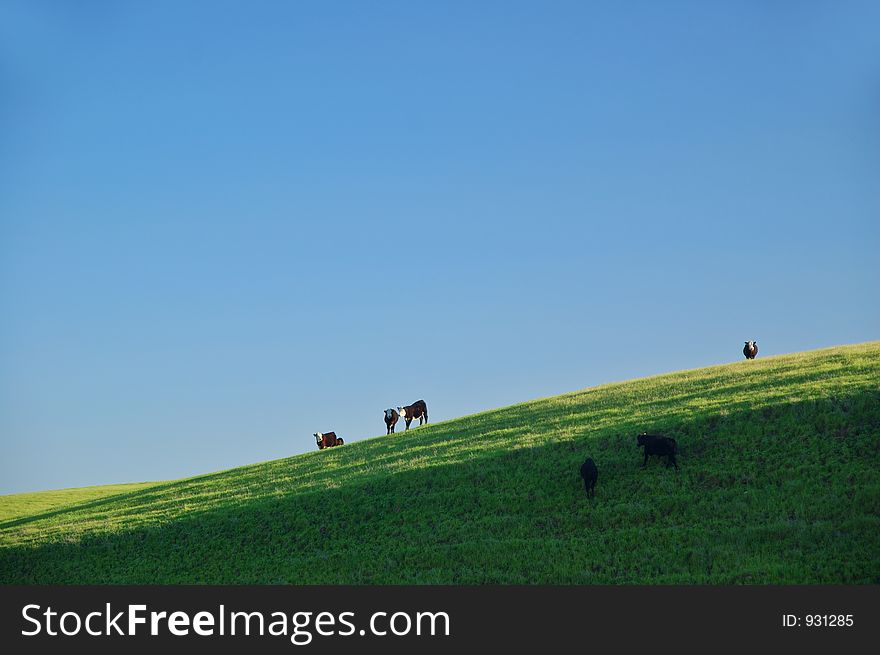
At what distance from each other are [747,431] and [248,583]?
20.1 metres

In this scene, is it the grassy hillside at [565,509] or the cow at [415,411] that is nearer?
the grassy hillside at [565,509]

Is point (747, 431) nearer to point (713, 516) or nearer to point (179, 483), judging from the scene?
point (713, 516)

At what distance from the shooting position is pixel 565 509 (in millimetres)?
27594

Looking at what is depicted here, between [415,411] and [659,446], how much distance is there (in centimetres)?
2986

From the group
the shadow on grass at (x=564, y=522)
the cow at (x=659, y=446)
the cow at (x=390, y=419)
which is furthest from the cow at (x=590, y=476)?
the cow at (x=390, y=419)

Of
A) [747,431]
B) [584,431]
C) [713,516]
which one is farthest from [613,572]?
[584,431]

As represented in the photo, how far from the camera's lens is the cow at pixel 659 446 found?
2925 centimetres

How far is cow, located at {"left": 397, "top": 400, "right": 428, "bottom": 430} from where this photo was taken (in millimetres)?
56584

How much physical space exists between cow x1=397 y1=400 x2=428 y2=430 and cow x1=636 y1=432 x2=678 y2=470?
28.4 m

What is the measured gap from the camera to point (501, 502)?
1170 inches

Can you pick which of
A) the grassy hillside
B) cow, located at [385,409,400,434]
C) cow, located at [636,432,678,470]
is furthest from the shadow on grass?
cow, located at [385,409,400,434]

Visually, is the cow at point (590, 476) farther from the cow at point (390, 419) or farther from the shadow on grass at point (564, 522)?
the cow at point (390, 419)

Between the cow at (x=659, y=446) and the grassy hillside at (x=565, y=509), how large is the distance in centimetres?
48

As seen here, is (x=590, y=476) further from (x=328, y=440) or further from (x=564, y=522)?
(x=328, y=440)
